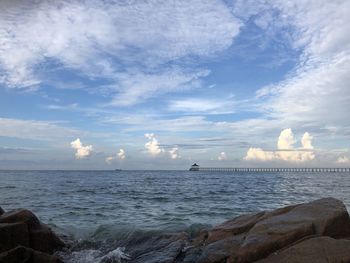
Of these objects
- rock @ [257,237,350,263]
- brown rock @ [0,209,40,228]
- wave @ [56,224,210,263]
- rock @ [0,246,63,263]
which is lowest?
wave @ [56,224,210,263]

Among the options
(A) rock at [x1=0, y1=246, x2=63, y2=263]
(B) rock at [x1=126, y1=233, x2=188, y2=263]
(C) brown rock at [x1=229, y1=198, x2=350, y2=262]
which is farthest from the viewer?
(B) rock at [x1=126, y1=233, x2=188, y2=263]

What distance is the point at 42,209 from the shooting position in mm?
26719

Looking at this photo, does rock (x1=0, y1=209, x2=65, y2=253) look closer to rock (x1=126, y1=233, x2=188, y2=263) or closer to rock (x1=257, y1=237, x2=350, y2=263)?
rock (x1=126, y1=233, x2=188, y2=263)

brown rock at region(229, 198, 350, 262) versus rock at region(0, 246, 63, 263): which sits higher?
brown rock at region(229, 198, 350, 262)

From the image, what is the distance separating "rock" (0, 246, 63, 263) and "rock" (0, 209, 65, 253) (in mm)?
1860

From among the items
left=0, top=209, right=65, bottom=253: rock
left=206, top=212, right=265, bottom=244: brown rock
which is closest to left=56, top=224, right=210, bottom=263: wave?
left=0, top=209, right=65, bottom=253: rock

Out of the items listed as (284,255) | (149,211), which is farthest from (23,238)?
(149,211)

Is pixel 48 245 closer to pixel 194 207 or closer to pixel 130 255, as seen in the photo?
pixel 130 255

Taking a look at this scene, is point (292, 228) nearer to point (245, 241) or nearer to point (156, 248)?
point (245, 241)

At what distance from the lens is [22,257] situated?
32.8 feet

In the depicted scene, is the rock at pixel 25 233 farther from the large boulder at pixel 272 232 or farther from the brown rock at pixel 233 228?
the brown rock at pixel 233 228

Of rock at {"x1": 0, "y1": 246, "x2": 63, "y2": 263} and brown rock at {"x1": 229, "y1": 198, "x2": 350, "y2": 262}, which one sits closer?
brown rock at {"x1": 229, "y1": 198, "x2": 350, "y2": 262}

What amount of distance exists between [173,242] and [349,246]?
19.6 ft

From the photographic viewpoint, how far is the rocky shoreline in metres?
8.70
